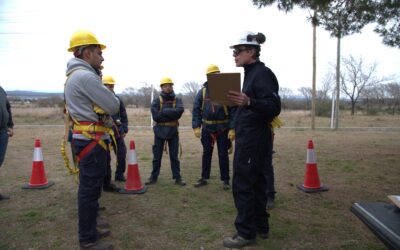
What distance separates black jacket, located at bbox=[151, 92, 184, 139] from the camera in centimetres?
630

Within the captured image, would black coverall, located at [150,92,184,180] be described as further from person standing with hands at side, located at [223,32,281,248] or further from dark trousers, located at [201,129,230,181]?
person standing with hands at side, located at [223,32,281,248]

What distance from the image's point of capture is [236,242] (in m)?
3.76

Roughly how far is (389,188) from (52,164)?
7.23 m

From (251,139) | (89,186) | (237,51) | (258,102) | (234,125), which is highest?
(237,51)

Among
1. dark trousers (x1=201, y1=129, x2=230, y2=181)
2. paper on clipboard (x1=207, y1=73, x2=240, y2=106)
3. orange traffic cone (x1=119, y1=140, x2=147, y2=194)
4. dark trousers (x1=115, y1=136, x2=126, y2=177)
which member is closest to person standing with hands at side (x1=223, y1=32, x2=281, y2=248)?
paper on clipboard (x1=207, y1=73, x2=240, y2=106)

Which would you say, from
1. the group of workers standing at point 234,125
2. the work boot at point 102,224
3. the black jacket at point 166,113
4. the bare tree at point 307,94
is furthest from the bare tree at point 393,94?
the work boot at point 102,224

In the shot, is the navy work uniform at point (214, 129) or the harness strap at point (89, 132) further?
the navy work uniform at point (214, 129)

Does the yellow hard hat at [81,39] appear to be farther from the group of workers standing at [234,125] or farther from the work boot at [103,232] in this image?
the work boot at [103,232]

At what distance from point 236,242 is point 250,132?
123cm

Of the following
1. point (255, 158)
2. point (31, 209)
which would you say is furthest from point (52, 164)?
point (255, 158)

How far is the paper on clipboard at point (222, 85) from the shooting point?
136 inches

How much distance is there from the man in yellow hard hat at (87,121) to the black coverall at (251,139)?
143cm

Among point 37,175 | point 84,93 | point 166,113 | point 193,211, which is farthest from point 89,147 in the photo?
point 37,175

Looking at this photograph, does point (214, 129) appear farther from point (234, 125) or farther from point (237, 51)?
point (237, 51)
